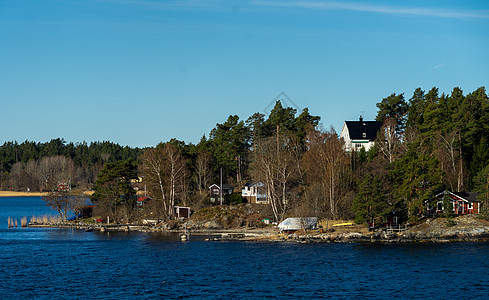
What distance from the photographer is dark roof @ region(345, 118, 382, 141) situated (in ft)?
375

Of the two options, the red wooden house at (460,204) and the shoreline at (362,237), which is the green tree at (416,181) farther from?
the shoreline at (362,237)

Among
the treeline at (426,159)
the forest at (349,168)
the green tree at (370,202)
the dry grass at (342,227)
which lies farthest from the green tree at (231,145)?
the green tree at (370,202)

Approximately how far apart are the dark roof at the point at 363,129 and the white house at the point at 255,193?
24.8 metres

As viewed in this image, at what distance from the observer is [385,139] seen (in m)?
98.8

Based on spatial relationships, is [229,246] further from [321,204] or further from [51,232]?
[51,232]

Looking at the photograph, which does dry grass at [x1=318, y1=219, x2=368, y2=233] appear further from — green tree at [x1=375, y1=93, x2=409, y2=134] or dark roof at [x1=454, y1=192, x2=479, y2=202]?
green tree at [x1=375, y1=93, x2=409, y2=134]

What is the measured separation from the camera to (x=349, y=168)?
289 ft

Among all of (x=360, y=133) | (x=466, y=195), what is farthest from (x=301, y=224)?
(x=360, y=133)

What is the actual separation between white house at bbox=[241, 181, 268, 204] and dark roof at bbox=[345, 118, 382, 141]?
24.8 m

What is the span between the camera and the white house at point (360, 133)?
113750mm

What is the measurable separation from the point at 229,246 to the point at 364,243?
1728 cm

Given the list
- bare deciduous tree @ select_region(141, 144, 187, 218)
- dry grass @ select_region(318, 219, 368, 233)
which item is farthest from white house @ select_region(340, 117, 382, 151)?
bare deciduous tree @ select_region(141, 144, 187, 218)

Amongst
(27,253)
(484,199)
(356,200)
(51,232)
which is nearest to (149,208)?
(51,232)

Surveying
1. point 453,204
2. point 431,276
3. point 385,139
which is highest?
point 385,139
